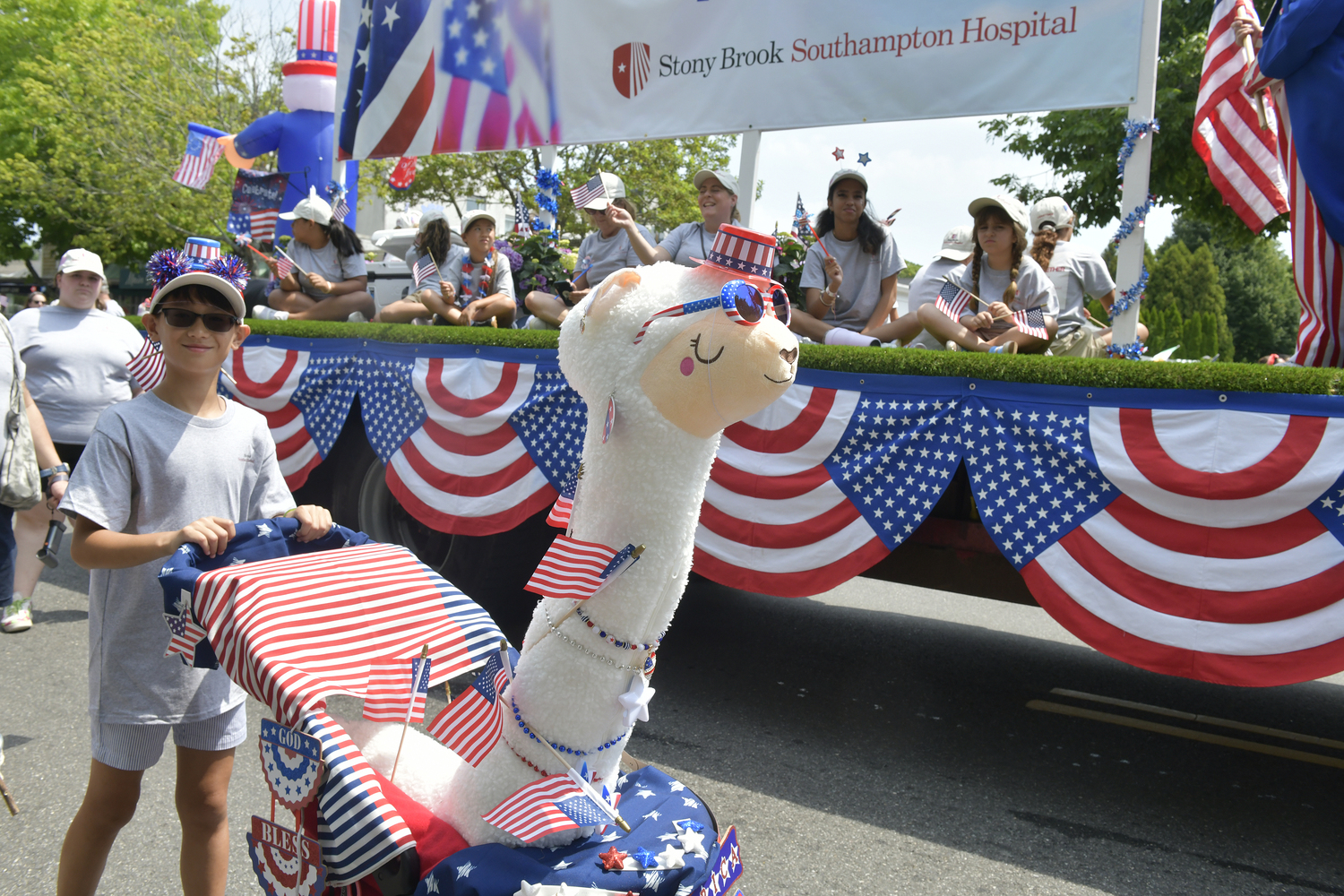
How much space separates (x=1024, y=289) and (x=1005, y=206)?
43cm

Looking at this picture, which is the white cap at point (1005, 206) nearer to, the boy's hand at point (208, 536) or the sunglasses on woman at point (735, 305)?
the sunglasses on woman at point (735, 305)

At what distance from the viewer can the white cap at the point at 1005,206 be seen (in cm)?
470

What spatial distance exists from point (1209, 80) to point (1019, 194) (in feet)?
37.0

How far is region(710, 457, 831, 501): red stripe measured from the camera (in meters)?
3.94

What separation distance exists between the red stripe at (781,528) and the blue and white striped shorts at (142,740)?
6.66ft

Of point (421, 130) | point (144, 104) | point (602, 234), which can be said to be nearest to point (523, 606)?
point (602, 234)

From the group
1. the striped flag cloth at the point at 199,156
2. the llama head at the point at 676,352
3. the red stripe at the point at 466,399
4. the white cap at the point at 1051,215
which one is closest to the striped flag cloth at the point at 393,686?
the llama head at the point at 676,352

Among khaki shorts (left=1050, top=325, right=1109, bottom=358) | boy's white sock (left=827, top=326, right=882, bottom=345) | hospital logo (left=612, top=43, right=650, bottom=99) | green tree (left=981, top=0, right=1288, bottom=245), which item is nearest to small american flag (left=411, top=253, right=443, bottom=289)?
hospital logo (left=612, top=43, right=650, bottom=99)

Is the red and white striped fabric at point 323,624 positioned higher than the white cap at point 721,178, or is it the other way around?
the white cap at point 721,178

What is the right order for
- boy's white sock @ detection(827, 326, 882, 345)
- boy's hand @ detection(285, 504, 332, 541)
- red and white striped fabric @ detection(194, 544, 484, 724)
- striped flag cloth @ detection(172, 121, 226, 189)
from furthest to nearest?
1. striped flag cloth @ detection(172, 121, 226, 189)
2. boy's white sock @ detection(827, 326, 882, 345)
3. boy's hand @ detection(285, 504, 332, 541)
4. red and white striped fabric @ detection(194, 544, 484, 724)

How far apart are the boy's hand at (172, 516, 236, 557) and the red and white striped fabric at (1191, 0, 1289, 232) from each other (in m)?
4.52

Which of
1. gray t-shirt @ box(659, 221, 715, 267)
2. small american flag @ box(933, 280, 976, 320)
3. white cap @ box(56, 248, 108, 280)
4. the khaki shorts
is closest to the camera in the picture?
small american flag @ box(933, 280, 976, 320)

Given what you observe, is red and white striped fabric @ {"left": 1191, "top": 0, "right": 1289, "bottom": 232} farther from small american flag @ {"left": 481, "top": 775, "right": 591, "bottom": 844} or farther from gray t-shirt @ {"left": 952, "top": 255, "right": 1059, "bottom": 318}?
small american flag @ {"left": 481, "top": 775, "right": 591, "bottom": 844}

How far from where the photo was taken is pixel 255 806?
3268 mm
